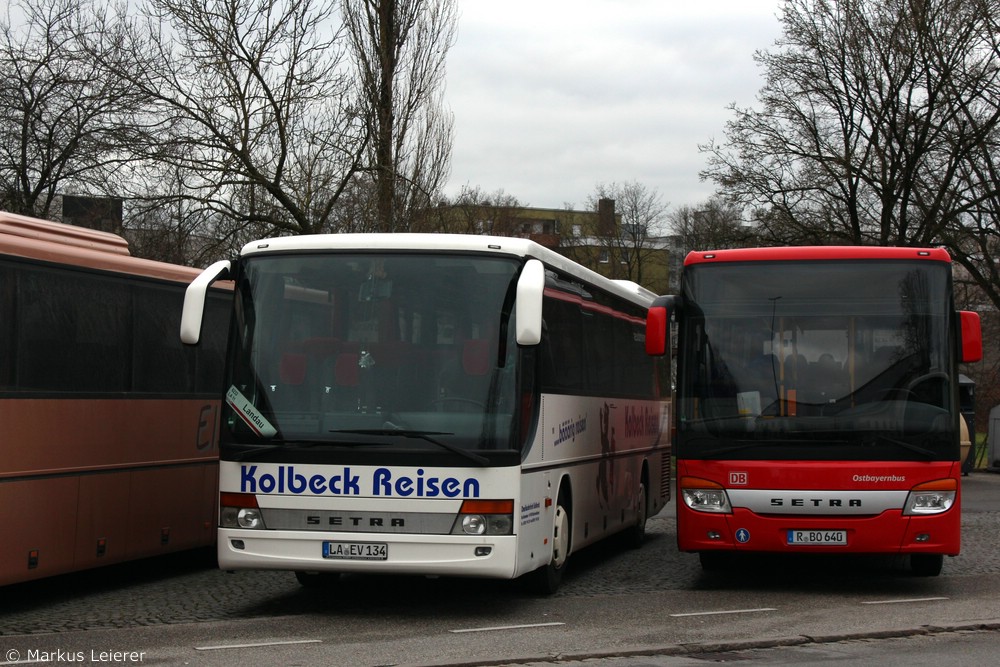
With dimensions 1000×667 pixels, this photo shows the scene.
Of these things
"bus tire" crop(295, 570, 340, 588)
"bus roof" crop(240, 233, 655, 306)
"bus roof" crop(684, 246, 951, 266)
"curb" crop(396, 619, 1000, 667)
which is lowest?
"bus tire" crop(295, 570, 340, 588)

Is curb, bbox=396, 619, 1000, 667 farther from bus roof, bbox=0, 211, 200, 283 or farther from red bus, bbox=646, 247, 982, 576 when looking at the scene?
bus roof, bbox=0, 211, 200, 283

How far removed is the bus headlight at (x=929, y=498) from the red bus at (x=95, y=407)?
22.2ft

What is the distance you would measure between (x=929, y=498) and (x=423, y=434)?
4.42m

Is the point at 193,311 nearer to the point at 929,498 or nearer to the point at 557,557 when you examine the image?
the point at 557,557

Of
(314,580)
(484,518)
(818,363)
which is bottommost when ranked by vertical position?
(314,580)

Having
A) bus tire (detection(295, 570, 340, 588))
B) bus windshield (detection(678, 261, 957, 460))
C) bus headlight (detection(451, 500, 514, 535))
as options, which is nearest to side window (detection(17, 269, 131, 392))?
bus tire (detection(295, 570, 340, 588))

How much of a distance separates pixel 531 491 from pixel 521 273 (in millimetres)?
1707

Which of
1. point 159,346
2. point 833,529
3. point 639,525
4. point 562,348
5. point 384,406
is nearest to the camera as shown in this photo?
point 384,406

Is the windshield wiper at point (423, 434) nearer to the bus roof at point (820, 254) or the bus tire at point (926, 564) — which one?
the bus roof at point (820, 254)

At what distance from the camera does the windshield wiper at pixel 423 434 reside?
31.5ft

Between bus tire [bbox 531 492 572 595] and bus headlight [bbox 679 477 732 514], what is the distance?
106cm

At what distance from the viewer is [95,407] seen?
1116cm

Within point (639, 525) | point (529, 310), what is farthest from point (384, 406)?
point (639, 525)

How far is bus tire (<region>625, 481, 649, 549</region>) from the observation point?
1581 cm
